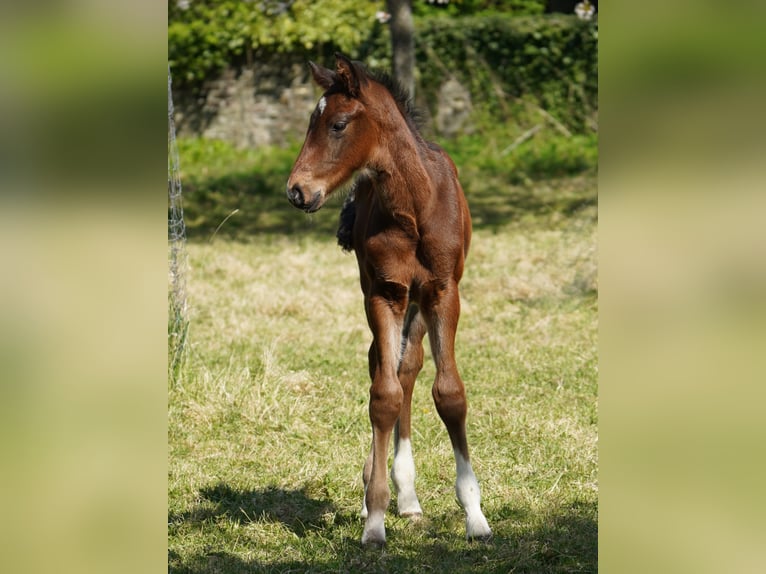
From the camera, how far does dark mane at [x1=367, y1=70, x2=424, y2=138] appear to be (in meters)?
4.48

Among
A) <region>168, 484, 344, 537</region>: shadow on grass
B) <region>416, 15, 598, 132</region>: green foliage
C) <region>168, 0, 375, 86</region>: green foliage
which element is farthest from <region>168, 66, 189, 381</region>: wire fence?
<region>416, 15, 598, 132</region>: green foliage

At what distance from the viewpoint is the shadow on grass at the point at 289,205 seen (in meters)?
13.0

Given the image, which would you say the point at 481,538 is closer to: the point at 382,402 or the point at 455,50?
the point at 382,402

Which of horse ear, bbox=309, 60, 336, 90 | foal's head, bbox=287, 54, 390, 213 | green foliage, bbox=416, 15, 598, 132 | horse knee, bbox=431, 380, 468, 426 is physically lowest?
green foliage, bbox=416, 15, 598, 132

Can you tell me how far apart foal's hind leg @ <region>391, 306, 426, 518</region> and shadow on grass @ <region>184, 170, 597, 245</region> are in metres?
7.34

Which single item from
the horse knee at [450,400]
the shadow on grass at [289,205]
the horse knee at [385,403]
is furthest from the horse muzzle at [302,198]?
the shadow on grass at [289,205]

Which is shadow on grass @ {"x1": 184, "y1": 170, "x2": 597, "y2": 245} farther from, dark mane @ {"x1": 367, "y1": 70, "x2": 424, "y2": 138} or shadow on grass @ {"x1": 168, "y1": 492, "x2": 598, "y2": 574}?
shadow on grass @ {"x1": 168, "y1": 492, "x2": 598, "y2": 574}

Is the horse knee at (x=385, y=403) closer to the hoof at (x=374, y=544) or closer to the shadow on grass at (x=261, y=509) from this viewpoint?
the hoof at (x=374, y=544)
